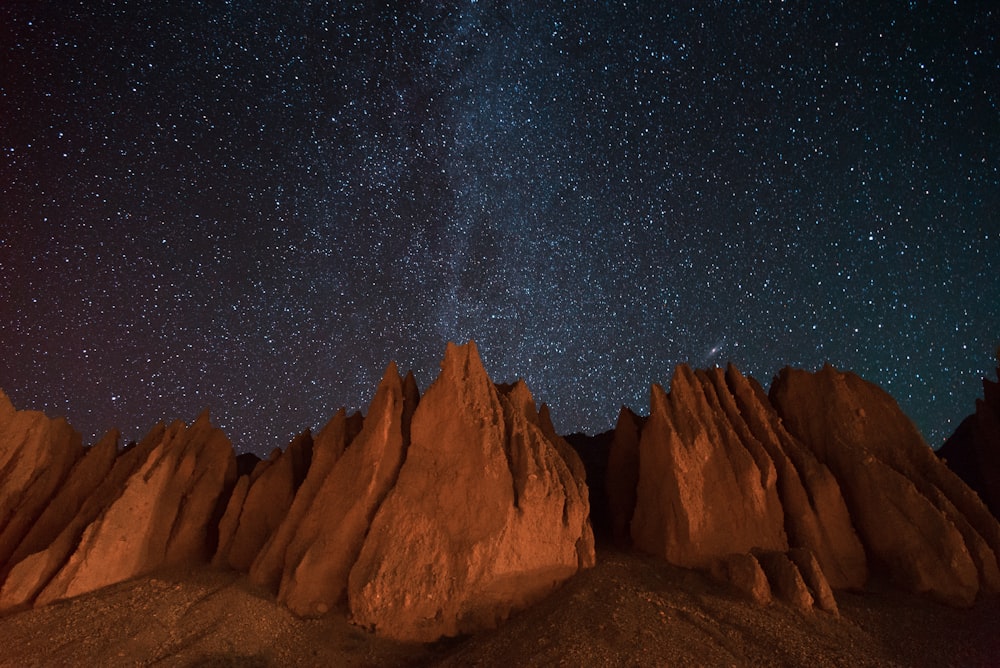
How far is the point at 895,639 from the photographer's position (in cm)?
1171

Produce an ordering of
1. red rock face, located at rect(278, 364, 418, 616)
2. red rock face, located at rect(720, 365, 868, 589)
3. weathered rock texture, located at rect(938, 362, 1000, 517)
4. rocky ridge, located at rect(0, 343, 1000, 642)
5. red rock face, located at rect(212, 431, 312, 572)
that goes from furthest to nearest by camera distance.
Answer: weathered rock texture, located at rect(938, 362, 1000, 517)
red rock face, located at rect(212, 431, 312, 572)
red rock face, located at rect(720, 365, 868, 589)
red rock face, located at rect(278, 364, 418, 616)
rocky ridge, located at rect(0, 343, 1000, 642)

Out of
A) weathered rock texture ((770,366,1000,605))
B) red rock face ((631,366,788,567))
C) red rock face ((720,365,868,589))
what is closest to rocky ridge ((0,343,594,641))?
red rock face ((631,366,788,567))

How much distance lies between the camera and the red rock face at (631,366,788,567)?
14969 mm

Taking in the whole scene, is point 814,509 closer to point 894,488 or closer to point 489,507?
point 894,488

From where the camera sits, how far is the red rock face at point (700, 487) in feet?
49.1

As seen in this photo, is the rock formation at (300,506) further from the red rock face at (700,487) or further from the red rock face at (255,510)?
the red rock face at (700,487)

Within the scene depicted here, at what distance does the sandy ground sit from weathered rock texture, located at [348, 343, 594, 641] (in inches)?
22.9

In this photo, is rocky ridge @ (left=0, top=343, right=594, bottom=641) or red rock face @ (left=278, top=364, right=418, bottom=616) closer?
rocky ridge @ (left=0, top=343, right=594, bottom=641)

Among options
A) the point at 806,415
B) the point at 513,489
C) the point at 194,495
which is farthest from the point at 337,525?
the point at 806,415

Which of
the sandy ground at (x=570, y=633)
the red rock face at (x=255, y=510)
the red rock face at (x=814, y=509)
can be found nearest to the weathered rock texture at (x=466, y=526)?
the sandy ground at (x=570, y=633)

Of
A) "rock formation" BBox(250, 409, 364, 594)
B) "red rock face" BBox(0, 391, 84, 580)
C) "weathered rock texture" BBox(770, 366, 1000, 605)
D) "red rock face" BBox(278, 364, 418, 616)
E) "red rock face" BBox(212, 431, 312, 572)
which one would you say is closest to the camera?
"red rock face" BBox(278, 364, 418, 616)

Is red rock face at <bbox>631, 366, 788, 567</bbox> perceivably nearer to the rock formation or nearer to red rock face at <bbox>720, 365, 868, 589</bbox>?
red rock face at <bbox>720, 365, 868, 589</bbox>

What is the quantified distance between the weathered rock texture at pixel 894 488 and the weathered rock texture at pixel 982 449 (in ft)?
16.5

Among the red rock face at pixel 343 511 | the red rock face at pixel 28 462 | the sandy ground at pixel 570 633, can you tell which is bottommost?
the sandy ground at pixel 570 633
